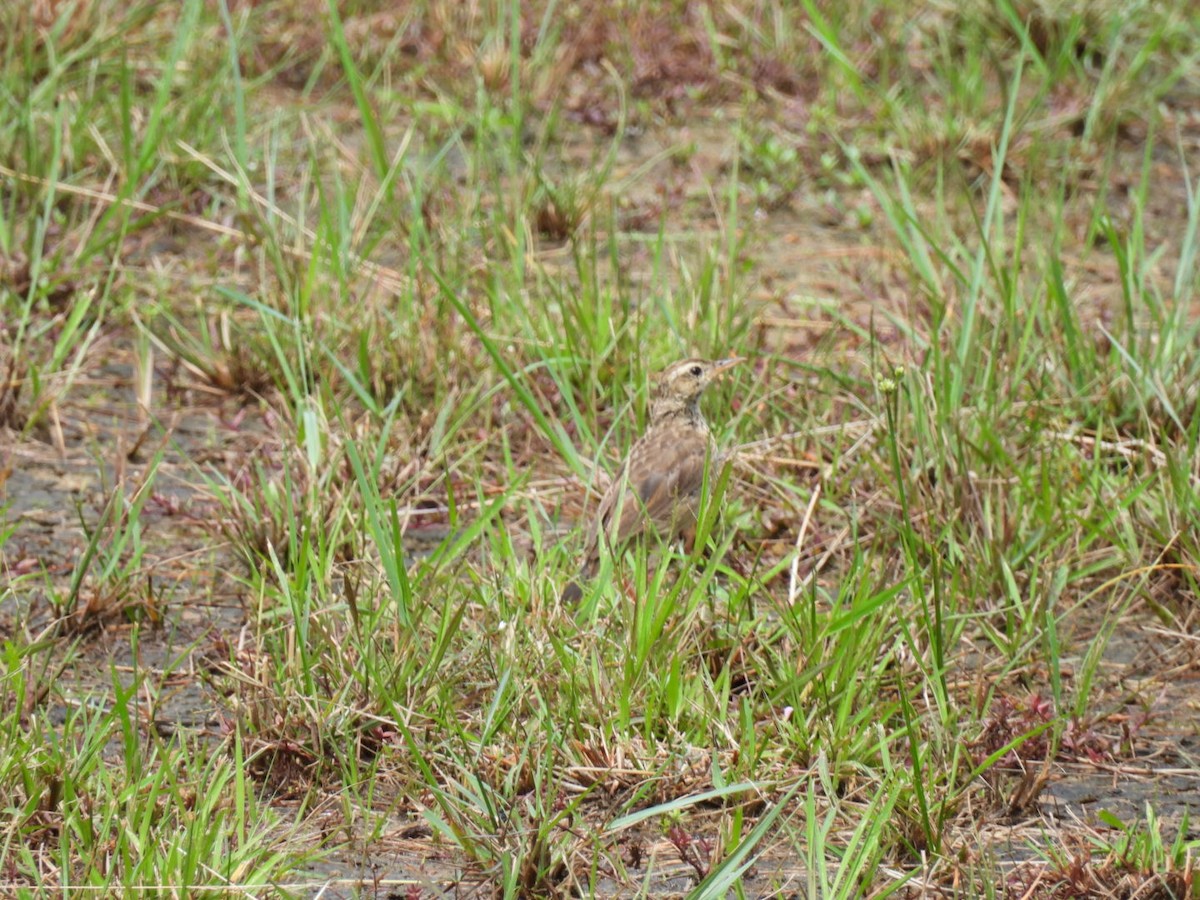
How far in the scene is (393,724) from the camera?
3.96 metres

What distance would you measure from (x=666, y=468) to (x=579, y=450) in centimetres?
55

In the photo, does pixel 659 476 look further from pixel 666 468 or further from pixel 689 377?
pixel 689 377

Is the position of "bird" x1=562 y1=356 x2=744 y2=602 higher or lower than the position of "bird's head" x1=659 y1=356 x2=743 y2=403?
lower

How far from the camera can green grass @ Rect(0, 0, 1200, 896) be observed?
12.2 ft

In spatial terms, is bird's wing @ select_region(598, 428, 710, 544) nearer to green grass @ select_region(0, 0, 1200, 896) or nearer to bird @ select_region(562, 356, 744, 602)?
bird @ select_region(562, 356, 744, 602)

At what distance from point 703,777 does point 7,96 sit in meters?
4.40

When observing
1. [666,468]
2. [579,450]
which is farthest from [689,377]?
[579,450]

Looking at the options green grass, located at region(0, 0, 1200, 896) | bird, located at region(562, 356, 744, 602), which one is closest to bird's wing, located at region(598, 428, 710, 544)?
bird, located at region(562, 356, 744, 602)

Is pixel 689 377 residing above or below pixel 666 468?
above

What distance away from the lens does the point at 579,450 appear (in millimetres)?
5652

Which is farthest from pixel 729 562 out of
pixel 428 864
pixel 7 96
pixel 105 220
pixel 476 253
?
pixel 7 96

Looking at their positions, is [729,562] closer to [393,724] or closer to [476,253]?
[393,724]

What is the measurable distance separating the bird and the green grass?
14cm

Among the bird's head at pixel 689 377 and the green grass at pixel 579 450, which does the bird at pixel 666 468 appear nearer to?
the bird's head at pixel 689 377
